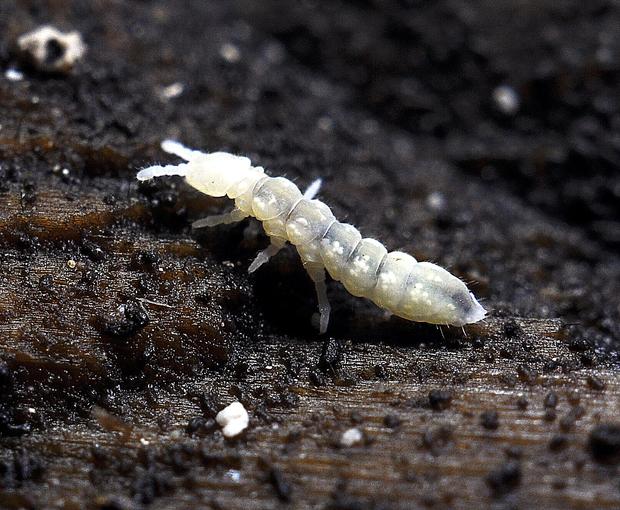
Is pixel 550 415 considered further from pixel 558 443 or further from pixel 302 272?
pixel 302 272

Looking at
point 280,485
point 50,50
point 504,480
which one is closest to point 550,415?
point 504,480

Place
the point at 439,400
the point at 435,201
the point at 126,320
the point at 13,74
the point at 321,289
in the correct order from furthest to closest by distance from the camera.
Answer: the point at 435,201 → the point at 13,74 → the point at 321,289 → the point at 126,320 → the point at 439,400

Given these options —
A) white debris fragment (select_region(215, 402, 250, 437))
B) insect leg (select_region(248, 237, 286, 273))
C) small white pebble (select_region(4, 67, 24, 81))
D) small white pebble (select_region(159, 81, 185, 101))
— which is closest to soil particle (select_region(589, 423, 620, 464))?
white debris fragment (select_region(215, 402, 250, 437))

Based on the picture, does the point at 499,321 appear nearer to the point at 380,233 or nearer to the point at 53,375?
the point at 380,233

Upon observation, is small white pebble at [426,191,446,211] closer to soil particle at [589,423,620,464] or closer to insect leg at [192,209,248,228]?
insect leg at [192,209,248,228]

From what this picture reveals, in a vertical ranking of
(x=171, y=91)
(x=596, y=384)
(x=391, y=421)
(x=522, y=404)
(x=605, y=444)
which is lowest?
(x=391, y=421)

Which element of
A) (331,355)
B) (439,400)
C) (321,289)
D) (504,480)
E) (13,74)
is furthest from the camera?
(13,74)

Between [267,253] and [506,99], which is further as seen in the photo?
[506,99]
